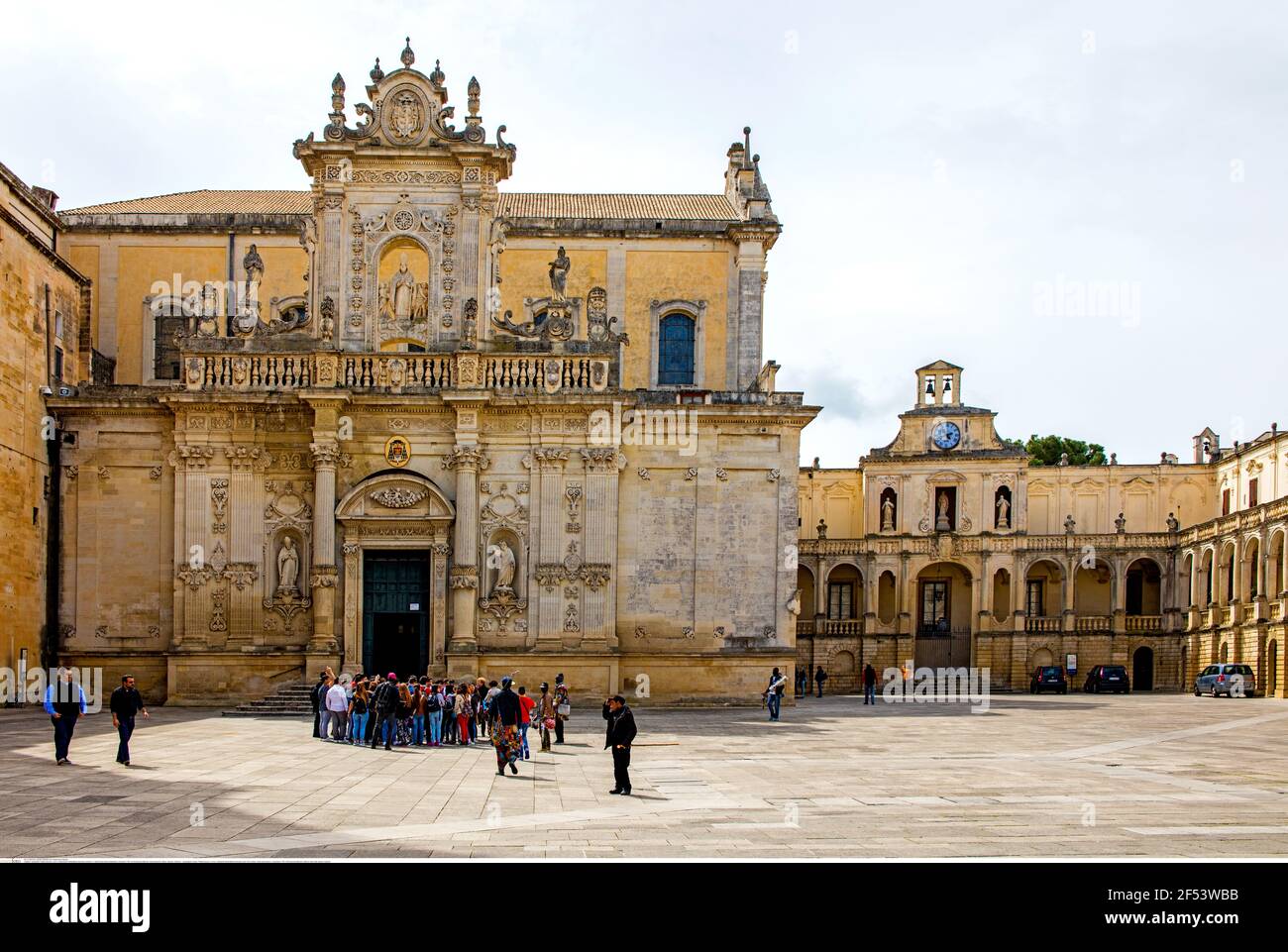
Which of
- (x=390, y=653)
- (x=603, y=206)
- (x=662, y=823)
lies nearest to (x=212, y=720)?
(x=390, y=653)

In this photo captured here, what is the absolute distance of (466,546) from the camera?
38281mm

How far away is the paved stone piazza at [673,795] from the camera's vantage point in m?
14.1

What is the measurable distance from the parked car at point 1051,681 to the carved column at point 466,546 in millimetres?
35046

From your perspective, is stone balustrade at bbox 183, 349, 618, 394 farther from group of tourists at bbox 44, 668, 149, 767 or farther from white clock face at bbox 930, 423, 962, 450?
white clock face at bbox 930, 423, 962, 450

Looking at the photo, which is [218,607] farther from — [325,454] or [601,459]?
[601,459]

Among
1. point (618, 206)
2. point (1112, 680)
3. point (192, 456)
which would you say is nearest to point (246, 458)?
point (192, 456)

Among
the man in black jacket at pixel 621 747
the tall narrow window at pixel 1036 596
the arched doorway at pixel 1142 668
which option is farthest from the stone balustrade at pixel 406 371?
the arched doorway at pixel 1142 668

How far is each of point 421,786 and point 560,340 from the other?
20.9 metres

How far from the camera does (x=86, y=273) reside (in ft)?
148

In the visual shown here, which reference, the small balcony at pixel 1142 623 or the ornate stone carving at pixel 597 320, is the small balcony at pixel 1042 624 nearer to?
the small balcony at pixel 1142 623

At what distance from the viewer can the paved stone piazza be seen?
14070 millimetres

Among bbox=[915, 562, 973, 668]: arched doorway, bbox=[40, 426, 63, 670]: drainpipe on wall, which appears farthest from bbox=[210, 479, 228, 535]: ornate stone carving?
bbox=[915, 562, 973, 668]: arched doorway
